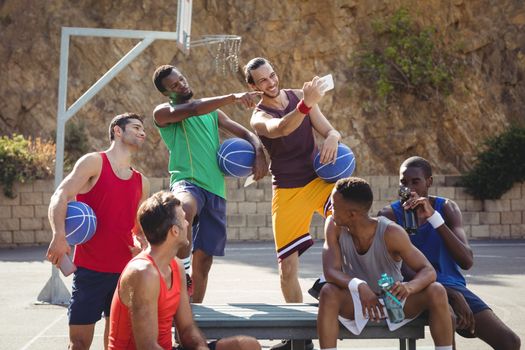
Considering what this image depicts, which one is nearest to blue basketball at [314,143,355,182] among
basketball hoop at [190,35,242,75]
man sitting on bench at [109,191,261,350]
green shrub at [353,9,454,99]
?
man sitting on bench at [109,191,261,350]

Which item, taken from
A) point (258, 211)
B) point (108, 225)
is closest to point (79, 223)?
point (108, 225)

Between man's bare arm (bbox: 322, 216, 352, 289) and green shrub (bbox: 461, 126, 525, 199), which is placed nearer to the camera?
man's bare arm (bbox: 322, 216, 352, 289)

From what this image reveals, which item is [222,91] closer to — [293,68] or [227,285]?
[293,68]

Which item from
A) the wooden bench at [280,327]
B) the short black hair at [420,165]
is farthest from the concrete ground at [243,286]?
the wooden bench at [280,327]

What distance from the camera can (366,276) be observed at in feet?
17.6

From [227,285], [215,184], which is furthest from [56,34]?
[215,184]

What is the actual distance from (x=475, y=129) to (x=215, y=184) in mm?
20041

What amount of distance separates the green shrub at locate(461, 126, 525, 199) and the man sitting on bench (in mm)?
16751

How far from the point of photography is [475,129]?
25.5m

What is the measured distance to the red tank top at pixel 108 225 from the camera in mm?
5727

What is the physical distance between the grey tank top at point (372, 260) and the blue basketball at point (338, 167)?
3.71 ft

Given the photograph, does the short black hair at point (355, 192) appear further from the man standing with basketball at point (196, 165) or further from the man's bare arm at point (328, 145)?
the man standing with basketball at point (196, 165)

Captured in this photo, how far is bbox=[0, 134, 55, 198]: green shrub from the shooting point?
786 inches

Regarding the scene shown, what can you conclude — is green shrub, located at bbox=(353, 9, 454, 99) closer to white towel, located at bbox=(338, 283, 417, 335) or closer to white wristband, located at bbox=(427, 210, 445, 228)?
white wristband, located at bbox=(427, 210, 445, 228)
